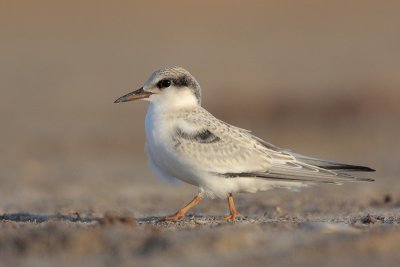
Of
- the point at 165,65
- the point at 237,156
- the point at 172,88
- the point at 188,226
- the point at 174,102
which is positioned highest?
the point at 172,88

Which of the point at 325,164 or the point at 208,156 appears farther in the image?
the point at 325,164

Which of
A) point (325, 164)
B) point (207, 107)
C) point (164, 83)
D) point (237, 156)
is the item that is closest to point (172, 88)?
point (164, 83)

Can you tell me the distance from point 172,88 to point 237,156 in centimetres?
85

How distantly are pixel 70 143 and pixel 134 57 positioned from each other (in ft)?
36.0

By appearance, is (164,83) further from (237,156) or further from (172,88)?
(237,156)

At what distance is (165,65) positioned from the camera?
24.7 m

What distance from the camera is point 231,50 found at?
28578 millimetres

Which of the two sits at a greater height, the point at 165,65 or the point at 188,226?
the point at 188,226

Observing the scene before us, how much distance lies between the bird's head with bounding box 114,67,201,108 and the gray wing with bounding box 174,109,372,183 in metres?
0.18

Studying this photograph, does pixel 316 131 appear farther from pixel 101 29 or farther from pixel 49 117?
pixel 101 29

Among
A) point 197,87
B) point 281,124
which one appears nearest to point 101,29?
point 281,124

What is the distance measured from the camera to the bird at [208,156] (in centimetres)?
740

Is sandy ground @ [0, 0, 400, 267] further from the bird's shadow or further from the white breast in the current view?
the white breast

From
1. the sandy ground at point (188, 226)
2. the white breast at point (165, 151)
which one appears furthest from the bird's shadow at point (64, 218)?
the white breast at point (165, 151)
